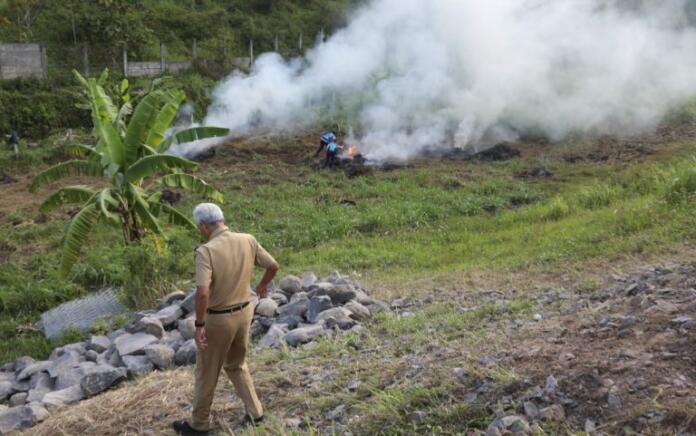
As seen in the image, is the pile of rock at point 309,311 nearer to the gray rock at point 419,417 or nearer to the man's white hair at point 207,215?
the man's white hair at point 207,215

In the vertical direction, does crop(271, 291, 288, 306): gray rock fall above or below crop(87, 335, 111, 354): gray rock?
above

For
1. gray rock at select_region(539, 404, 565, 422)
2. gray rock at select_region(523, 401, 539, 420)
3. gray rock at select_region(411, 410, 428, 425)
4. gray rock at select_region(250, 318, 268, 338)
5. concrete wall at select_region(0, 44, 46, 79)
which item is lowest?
gray rock at select_region(250, 318, 268, 338)

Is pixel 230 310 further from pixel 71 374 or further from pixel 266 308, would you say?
pixel 71 374

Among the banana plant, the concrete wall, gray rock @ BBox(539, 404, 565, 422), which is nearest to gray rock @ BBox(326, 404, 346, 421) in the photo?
gray rock @ BBox(539, 404, 565, 422)

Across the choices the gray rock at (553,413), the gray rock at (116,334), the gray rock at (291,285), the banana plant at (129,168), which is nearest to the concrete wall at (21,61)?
the banana plant at (129,168)

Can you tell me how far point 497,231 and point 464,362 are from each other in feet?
23.4

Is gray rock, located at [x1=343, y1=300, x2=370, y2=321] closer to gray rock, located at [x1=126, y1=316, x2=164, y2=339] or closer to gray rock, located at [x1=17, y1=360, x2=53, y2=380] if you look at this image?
gray rock, located at [x1=126, y1=316, x2=164, y2=339]

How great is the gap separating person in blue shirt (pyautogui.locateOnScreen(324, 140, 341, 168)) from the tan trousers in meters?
12.7

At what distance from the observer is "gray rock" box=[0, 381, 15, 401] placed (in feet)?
23.8

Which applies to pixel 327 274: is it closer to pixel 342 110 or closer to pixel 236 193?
pixel 236 193

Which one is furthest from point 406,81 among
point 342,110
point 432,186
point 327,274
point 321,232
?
point 327,274

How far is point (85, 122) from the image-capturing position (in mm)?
21750

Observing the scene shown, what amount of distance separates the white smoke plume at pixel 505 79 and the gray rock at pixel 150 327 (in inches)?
453

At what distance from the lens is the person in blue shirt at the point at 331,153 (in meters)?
17.5
